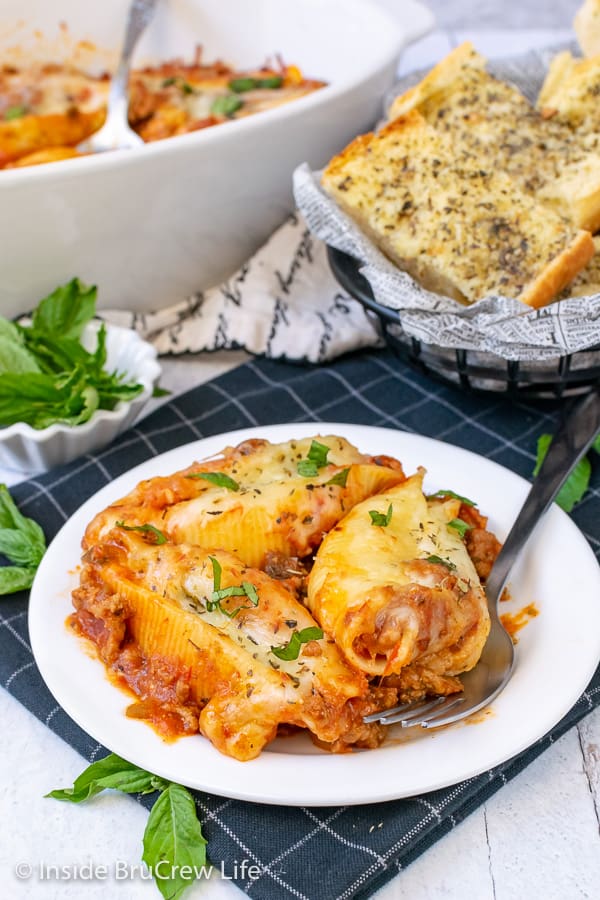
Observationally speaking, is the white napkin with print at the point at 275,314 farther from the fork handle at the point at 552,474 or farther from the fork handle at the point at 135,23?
the fork handle at the point at 135,23

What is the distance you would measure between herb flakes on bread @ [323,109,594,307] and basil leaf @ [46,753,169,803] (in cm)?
144

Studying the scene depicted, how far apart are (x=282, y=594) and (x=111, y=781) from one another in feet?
1.44

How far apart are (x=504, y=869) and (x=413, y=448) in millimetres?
997

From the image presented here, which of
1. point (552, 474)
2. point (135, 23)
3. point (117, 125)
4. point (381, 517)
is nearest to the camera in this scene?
point (381, 517)

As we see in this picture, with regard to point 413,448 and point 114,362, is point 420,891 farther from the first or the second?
point 114,362

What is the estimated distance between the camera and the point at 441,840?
172 centimetres

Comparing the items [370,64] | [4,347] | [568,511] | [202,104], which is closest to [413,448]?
[568,511]

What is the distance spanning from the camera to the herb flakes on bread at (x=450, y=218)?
2.58m

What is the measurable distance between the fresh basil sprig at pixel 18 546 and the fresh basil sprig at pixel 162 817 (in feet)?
1.81

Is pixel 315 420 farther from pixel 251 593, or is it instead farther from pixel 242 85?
pixel 242 85

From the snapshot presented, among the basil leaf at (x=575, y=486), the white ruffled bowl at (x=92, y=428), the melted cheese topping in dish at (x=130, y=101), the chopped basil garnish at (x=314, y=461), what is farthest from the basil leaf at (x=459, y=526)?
the melted cheese topping in dish at (x=130, y=101)

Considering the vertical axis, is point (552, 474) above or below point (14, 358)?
above

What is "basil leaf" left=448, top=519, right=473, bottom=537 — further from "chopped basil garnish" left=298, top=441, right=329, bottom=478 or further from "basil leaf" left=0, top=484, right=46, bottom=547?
"basil leaf" left=0, top=484, right=46, bottom=547

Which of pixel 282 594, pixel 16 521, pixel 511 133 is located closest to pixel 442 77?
pixel 511 133
